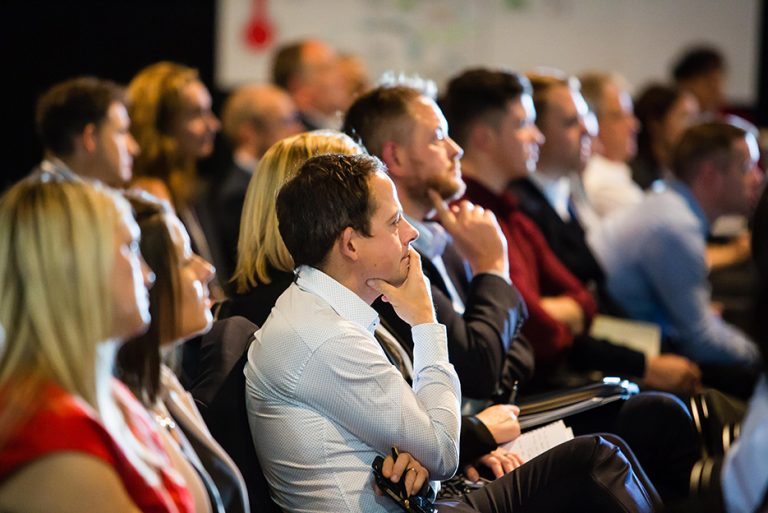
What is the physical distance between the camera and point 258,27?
22.7 feet

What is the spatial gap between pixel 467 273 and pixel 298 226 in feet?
3.52

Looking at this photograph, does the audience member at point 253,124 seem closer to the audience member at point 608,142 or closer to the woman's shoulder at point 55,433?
the audience member at point 608,142

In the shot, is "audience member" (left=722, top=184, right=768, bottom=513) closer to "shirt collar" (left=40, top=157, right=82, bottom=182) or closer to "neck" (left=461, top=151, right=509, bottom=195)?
"neck" (left=461, top=151, right=509, bottom=195)

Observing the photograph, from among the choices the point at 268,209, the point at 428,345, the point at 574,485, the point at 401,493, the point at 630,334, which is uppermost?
the point at 268,209

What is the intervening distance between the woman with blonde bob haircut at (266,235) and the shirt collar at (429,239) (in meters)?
0.31

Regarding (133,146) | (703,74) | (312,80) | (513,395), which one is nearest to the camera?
(513,395)

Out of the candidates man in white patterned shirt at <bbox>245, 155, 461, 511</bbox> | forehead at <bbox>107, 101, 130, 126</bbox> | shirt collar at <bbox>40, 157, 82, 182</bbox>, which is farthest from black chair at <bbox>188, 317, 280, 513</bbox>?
forehead at <bbox>107, 101, 130, 126</bbox>

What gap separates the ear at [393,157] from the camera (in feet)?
9.88

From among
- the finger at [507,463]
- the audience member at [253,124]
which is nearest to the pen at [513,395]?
the finger at [507,463]

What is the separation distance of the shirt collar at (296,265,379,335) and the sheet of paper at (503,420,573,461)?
67cm

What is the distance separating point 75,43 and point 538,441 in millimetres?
5099

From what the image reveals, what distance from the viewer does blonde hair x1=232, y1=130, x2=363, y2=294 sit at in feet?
8.39

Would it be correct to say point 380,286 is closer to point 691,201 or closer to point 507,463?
point 507,463

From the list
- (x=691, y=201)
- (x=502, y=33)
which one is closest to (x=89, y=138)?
(x=691, y=201)
